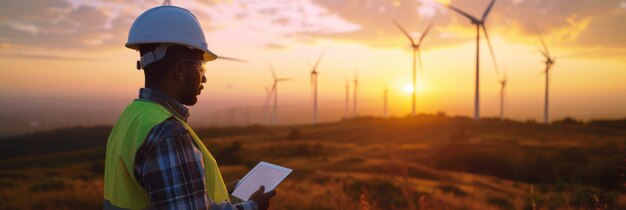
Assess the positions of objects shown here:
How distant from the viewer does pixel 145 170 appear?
238 cm

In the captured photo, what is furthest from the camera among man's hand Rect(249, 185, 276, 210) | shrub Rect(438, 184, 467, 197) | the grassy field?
shrub Rect(438, 184, 467, 197)

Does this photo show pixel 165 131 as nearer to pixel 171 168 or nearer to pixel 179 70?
pixel 171 168

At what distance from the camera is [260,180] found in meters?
3.49

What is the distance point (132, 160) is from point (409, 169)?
3394cm

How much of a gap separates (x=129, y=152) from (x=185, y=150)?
13.1 inches

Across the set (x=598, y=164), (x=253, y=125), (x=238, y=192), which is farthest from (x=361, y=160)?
(x=253, y=125)

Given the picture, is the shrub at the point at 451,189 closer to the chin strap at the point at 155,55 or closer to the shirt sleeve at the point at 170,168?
the chin strap at the point at 155,55

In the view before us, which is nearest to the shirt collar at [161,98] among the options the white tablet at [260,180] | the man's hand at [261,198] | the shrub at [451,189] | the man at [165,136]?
the man at [165,136]

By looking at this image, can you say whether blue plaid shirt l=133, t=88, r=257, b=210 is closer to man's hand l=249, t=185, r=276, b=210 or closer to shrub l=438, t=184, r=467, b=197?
man's hand l=249, t=185, r=276, b=210

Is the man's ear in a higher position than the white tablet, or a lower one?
higher

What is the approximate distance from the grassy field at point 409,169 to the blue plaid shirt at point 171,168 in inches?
198

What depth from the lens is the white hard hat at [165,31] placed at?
2.81 meters

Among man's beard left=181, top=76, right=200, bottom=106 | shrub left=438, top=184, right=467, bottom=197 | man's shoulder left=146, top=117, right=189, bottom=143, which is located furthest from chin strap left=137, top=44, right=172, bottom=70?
shrub left=438, top=184, right=467, bottom=197

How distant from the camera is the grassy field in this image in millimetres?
12750
